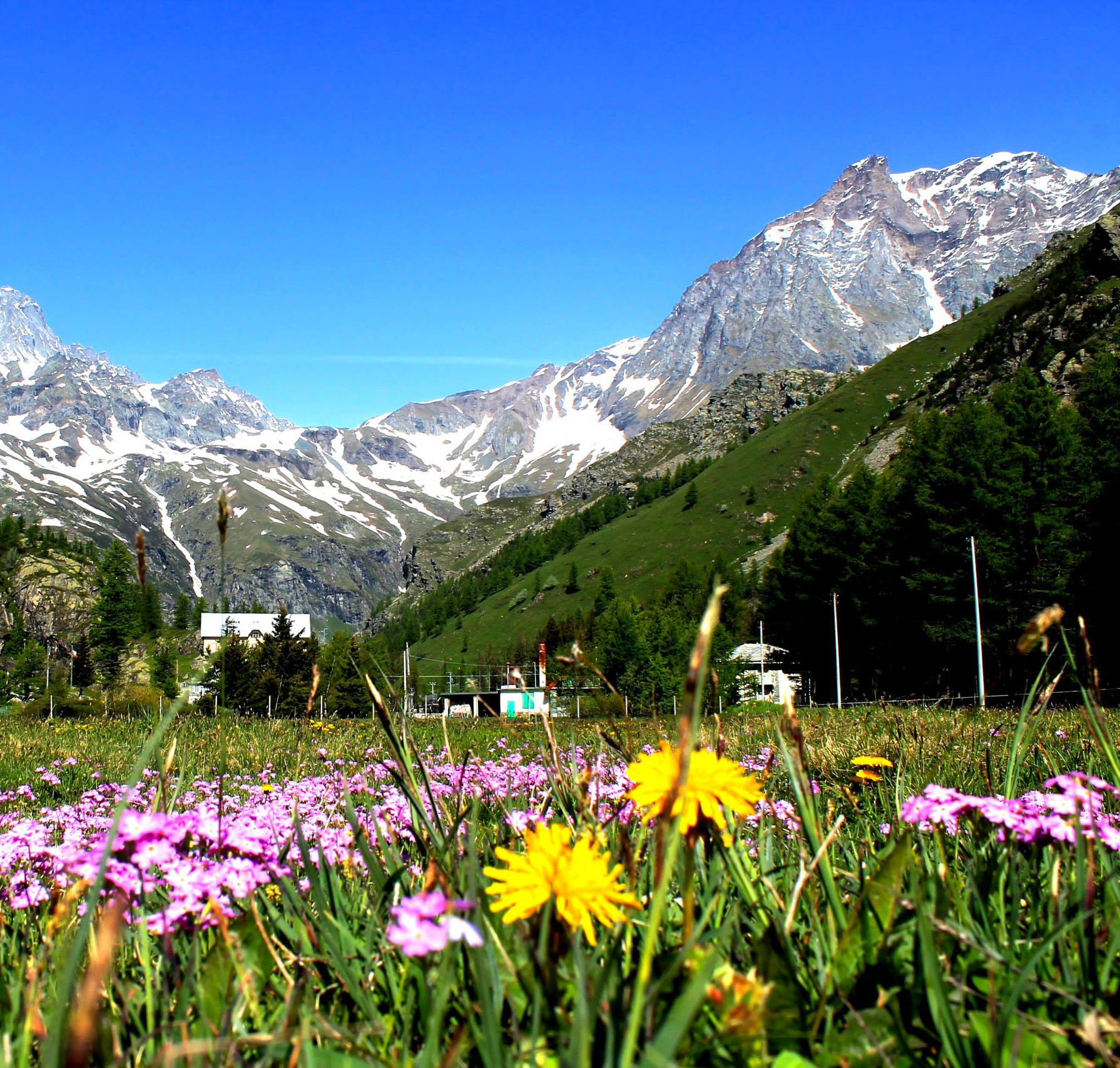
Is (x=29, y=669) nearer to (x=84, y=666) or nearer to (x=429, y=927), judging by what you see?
(x=84, y=666)

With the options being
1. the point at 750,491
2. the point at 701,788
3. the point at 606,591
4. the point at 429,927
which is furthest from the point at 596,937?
the point at 750,491

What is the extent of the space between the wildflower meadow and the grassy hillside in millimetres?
131935

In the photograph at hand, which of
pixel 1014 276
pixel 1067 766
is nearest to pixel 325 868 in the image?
pixel 1067 766

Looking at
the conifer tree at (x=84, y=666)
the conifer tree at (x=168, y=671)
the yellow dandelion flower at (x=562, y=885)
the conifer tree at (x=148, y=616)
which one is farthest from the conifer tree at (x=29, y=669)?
the yellow dandelion flower at (x=562, y=885)

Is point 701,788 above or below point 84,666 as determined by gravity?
above

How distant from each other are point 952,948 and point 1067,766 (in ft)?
12.1

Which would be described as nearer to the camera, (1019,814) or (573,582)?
(1019,814)

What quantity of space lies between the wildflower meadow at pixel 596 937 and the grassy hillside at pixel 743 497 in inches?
5194

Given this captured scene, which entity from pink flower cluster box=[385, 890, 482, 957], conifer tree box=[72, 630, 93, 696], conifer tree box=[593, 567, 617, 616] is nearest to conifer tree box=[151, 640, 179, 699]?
pink flower cluster box=[385, 890, 482, 957]

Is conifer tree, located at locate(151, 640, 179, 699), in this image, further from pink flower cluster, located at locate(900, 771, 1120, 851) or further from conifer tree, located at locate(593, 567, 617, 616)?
conifer tree, located at locate(593, 567, 617, 616)

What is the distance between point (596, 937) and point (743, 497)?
155157 millimetres

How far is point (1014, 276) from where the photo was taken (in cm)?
18925

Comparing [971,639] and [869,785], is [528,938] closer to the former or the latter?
[869,785]

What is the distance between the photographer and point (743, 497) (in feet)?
502
